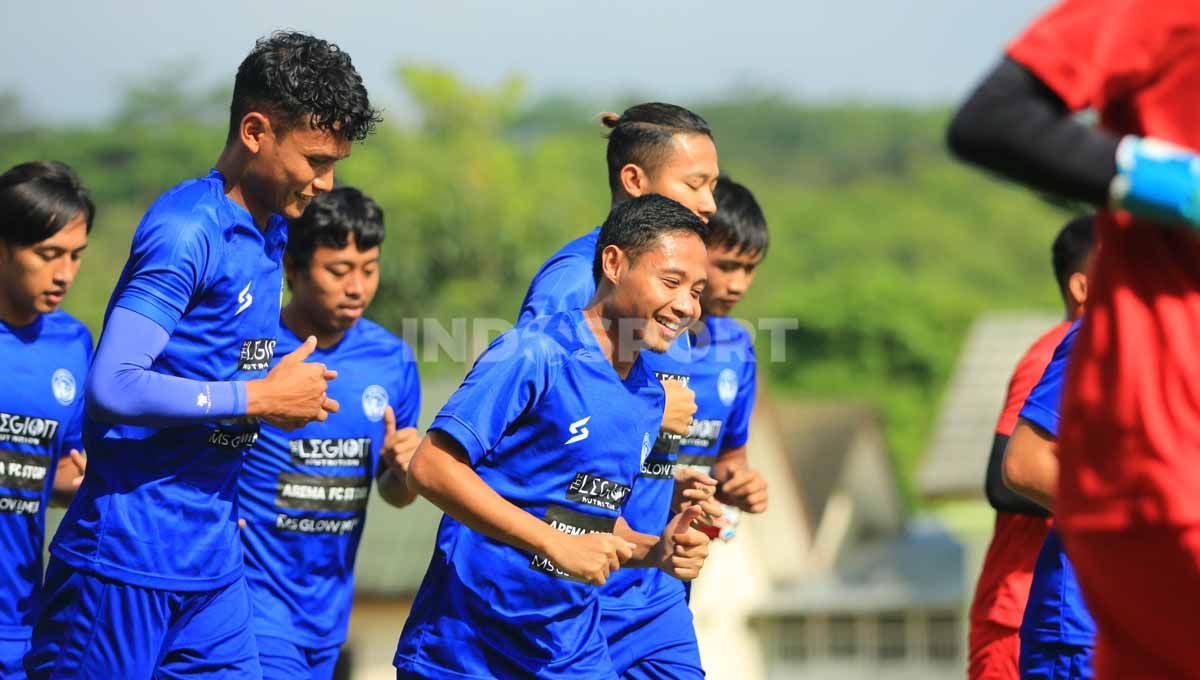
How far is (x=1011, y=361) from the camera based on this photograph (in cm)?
2905

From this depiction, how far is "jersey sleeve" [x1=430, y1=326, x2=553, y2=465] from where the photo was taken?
4.57 m

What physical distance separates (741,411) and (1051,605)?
80.1 inches

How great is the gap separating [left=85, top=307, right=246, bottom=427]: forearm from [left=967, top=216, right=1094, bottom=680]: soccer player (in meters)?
2.75

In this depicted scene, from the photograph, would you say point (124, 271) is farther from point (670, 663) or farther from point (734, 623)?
point (734, 623)

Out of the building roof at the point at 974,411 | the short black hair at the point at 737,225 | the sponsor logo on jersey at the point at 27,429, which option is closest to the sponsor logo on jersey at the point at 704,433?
the short black hair at the point at 737,225

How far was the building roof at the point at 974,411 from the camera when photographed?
806 inches

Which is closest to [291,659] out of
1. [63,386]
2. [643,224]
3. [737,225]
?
[63,386]

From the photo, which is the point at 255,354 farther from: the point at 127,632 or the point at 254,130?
the point at 127,632

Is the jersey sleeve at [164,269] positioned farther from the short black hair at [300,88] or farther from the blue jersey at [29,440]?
the blue jersey at [29,440]

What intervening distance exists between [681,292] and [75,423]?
106 inches

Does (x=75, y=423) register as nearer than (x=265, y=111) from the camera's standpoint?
No

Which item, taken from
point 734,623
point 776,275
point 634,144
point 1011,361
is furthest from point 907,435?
point 634,144

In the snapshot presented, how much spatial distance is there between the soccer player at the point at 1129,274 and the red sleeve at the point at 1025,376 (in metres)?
2.75

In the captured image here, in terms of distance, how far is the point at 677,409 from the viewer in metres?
5.31
